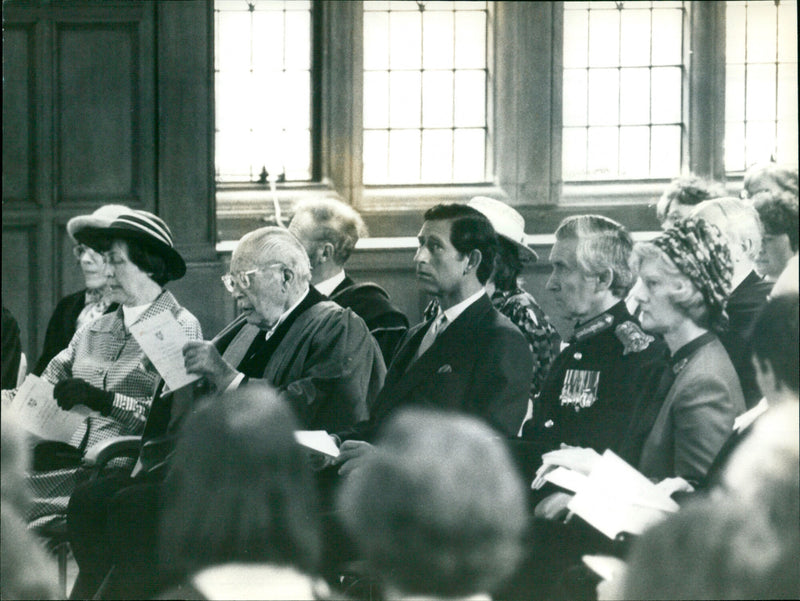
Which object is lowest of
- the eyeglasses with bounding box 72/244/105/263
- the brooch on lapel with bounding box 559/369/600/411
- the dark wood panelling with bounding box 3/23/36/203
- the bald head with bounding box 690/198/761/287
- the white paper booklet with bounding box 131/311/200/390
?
the brooch on lapel with bounding box 559/369/600/411

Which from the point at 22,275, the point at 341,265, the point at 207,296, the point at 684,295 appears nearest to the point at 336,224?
the point at 341,265

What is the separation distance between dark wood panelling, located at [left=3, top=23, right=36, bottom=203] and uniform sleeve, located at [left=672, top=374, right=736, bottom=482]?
7.90 ft

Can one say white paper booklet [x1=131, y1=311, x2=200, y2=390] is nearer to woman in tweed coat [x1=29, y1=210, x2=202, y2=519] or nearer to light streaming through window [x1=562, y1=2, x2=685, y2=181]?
woman in tweed coat [x1=29, y1=210, x2=202, y2=519]

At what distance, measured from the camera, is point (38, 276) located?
5.00 metres

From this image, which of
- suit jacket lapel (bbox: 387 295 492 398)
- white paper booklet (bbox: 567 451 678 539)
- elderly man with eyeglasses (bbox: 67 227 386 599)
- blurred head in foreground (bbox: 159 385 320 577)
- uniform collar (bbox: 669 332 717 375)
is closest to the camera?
blurred head in foreground (bbox: 159 385 320 577)

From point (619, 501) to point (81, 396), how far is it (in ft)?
6.55

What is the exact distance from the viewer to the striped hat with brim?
4.99 metres

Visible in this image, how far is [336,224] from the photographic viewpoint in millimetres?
5035

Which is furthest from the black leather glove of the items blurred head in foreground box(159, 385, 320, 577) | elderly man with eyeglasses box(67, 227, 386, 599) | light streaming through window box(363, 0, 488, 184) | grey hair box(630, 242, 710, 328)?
grey hair box(630, 242, 710, 328)

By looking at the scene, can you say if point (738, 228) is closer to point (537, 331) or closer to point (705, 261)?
point (705, 261)

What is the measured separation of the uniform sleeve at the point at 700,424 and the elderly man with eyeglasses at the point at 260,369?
109cm

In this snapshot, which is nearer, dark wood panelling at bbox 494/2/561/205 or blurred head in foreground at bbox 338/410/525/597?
Result: blurred head in foreground at bbox 338/410/525/597

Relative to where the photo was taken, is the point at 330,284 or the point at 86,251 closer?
the point at 86,251

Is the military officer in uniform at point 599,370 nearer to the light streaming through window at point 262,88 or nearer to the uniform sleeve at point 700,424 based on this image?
the uniform sleeve at point 700,424
